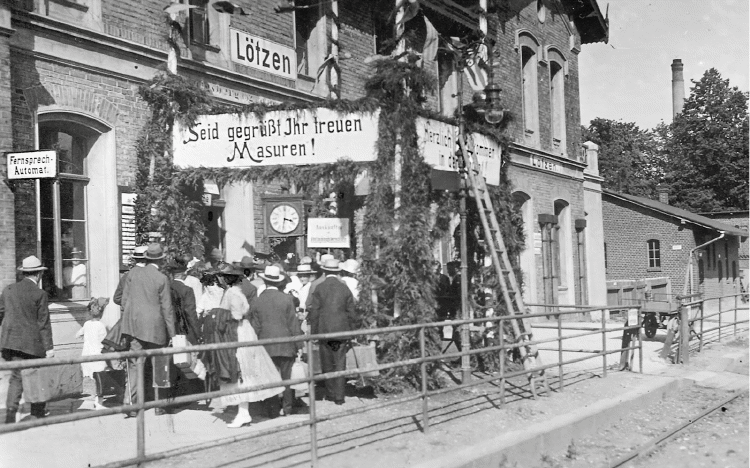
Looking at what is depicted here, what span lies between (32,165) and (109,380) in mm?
2728

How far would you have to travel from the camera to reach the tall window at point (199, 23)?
13.5m

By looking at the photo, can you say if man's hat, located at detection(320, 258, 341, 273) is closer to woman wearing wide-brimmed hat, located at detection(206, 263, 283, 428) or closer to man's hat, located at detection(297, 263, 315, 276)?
woman wearing wide-brimmed hat, located at detection(206, 263, 283, 428)

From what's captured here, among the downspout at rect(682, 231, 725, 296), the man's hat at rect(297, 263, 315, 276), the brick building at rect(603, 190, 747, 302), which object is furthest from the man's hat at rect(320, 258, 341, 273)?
the brick building at rect(603, 190, 747, 302)

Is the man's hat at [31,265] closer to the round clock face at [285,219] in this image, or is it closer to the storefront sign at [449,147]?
the storefront sign at [449,147]

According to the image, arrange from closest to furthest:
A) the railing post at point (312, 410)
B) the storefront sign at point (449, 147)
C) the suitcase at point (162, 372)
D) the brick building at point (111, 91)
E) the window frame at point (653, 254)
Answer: the railing post at point (312, 410) < the suitcase at point (162, 372) < the storefront sign at point (449, 147) < the brick building at point (111, 91) < the window frame at point (653, 254)

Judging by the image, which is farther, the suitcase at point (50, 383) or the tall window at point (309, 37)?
the tall window at point (309, 37)

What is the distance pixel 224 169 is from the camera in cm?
1032

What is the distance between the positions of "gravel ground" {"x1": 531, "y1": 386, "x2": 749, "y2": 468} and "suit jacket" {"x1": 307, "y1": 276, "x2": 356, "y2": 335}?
2847 millimetres

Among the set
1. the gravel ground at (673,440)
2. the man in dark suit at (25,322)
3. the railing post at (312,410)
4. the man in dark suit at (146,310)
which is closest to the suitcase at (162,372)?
the man in dark suit at (146,310)

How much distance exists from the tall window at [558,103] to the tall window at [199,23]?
1468 centimetres

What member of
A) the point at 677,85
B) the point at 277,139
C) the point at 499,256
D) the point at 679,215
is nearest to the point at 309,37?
the point at 277,139

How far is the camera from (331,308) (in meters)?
9.41

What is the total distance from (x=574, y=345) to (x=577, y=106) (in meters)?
13.0

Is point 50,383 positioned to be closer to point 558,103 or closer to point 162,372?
point 162,372
